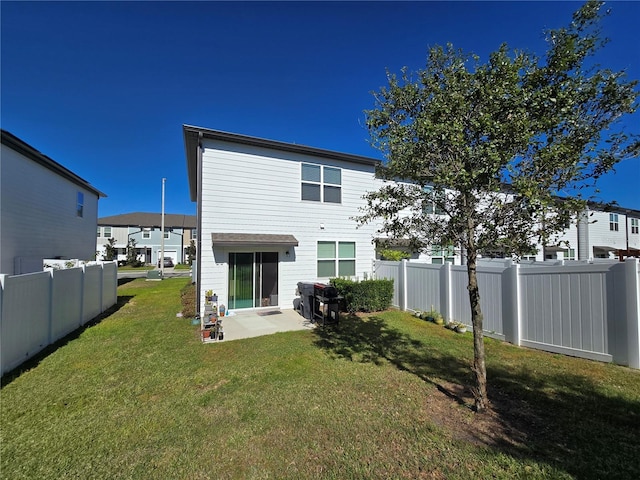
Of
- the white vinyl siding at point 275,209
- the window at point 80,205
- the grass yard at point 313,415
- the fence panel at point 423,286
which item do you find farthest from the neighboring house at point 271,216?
the window at point 80,205

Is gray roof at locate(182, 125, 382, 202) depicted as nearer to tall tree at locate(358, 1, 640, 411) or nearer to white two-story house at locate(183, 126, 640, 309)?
white two-story house at locate(183, 126, 640, 309)

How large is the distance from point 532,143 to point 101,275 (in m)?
12.7

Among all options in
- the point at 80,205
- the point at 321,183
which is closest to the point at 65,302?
the point at 321,183

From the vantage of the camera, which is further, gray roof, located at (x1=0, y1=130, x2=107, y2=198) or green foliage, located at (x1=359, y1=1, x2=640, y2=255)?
gray roof, located at (x1=0, y1=130, x2=107, y2=198)

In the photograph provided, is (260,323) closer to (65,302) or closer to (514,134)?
(65,302)

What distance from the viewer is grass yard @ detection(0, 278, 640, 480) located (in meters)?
2.64

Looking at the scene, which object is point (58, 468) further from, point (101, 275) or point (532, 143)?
point (101, 275)

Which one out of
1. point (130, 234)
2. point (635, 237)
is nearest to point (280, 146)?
point (635, 237)

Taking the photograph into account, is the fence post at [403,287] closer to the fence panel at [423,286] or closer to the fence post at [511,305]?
the fence panel at [423,286]

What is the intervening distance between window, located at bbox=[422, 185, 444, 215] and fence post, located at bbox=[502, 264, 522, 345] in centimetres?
386

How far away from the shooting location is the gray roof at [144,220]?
139ft

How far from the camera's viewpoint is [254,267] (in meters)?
10.2

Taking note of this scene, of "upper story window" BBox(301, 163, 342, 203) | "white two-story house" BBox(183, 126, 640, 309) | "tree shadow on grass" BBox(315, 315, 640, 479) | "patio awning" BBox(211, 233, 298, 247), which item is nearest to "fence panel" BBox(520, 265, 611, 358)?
"tree shadow on grass" BBox(315, 315, 640, 479)

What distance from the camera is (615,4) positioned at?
312 cm
